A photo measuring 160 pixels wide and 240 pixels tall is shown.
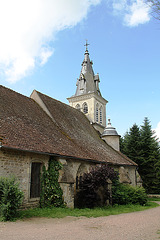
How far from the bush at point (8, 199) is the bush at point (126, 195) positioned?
8.87 meters

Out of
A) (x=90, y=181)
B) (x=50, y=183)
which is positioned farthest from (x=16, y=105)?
(x=90, y=181)

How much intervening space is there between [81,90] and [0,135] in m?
25.7

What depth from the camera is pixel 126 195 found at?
16.0m

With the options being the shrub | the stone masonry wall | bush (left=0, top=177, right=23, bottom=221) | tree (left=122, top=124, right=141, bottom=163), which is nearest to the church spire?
Result: tree (left=122, top=124, right=141, bottom=163)

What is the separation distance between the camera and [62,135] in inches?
596

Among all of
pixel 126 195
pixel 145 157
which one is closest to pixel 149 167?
pixel 145 157

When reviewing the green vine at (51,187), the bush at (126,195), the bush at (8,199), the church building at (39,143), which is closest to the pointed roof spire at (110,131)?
the church building at (39,143)

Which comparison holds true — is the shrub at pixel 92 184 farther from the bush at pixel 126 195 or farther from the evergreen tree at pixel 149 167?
the evergreen tree at pixel 149 167

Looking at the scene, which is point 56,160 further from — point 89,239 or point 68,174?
point 89,239

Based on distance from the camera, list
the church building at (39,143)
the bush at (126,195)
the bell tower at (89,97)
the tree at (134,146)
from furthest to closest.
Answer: the bell tower at (89,97), the tree at (134,146), the bush at (126,195), the church building at (39,143)

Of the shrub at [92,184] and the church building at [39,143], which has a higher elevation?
the church building at [39,143]

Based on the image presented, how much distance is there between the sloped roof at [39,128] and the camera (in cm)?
1091

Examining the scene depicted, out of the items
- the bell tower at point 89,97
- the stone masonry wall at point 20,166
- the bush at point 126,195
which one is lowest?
the bush at point 126,195

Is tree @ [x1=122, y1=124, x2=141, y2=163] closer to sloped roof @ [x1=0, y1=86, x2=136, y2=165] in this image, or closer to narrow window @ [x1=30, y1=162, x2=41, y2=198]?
sloped roof @ [x1=0, y1=86, x2=136, y2=165]
